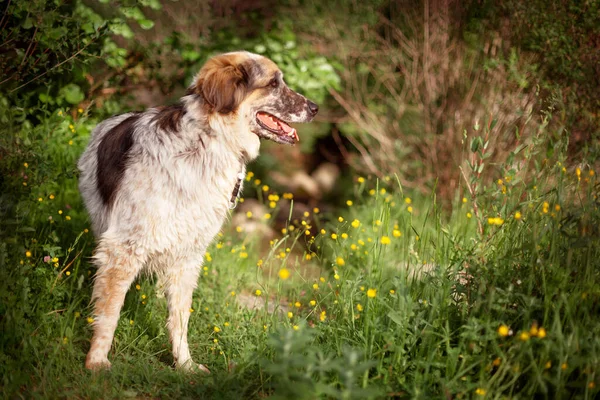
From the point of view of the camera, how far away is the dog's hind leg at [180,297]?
12.5 ft

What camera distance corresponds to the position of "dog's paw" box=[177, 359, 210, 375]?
354cm

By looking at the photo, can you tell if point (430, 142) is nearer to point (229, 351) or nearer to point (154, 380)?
point (229, 351)

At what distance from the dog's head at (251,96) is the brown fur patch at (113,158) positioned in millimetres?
491

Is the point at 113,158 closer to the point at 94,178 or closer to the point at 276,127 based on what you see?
the point at 94,178

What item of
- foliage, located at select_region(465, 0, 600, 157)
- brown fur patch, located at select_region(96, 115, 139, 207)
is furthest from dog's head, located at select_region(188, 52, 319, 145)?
foliage, located at select_region(465, 0, 600, 157)

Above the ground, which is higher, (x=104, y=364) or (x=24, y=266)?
(x=24, y=266)

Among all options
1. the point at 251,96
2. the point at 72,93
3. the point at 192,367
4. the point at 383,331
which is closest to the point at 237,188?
the point at 251,96

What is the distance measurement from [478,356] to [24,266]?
8.13 feet

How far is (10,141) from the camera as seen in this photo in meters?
3.78

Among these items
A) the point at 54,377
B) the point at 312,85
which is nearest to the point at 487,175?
the point at 312,85

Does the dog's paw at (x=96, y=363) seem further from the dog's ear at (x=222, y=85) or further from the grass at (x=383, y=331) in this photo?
the dog's ear at (x=222, y=85)

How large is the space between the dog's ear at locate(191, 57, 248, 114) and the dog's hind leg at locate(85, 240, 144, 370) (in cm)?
97

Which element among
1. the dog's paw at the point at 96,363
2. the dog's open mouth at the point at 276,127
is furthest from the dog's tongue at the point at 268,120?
the dog's paw at the point at 96,363

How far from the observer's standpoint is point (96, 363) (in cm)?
345
